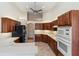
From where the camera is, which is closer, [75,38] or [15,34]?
[75,38]

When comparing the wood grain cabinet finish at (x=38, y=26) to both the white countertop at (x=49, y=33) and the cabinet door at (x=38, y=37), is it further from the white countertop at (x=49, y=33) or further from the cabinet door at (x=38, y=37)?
the cabinet door at (x=38, y=37)

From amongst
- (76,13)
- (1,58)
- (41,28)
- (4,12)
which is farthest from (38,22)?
(1,58)

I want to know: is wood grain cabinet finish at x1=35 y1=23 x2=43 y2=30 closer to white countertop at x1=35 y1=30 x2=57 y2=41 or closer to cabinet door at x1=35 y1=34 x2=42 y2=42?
white countertop at x1=35 y1=30 x2=57 y2=41

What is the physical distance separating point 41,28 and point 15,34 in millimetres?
2730

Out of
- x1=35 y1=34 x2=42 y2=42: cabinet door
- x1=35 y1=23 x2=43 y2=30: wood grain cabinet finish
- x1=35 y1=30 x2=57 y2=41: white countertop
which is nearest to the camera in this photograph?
x1=35 y1=30 x2=57 y2=41: white countertop

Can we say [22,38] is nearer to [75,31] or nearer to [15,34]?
[15,34]

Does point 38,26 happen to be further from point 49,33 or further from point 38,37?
point 49,33

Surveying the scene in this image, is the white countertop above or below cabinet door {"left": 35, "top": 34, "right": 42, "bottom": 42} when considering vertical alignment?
above

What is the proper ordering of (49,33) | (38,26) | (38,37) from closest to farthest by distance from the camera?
(49,33), (38,37), (38,26)

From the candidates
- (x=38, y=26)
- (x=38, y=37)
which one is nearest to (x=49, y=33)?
(x=38, y=37)

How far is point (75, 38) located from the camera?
2.06 meters

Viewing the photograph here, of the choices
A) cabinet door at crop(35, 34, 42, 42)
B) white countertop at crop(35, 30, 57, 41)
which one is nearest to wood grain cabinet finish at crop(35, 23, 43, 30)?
white countertop at crop(35, 30, 57, 41)

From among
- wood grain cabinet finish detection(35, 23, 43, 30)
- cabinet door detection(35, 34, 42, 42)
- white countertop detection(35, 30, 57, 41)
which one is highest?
wood grain cabinet finish detection(35, 23, 43, 30)

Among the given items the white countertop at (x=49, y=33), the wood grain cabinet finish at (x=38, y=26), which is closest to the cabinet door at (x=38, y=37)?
the white countertop at (x=49, y=33)
